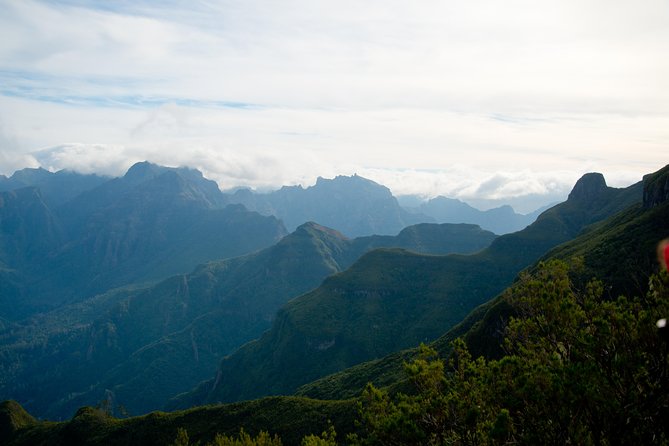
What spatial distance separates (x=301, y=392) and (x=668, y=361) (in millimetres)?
173459

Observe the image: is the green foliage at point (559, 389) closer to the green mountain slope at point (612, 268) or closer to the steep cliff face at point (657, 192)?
the green mountain slope at point (612, 268)

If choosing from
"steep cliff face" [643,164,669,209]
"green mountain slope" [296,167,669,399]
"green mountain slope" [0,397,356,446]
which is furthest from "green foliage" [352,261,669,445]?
"steep cliff face" [643,164,669,209]

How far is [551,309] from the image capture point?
103ft

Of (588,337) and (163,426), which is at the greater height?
(588,337)

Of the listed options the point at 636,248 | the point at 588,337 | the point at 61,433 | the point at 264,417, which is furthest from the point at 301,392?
the point at 588,337

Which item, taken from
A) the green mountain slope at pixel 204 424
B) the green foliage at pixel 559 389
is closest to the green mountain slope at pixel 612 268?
the green mountain slope at pixel 204 424

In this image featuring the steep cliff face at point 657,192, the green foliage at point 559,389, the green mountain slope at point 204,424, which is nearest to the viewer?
the green foliage at point 559,389

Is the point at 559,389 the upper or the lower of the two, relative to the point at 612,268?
upper

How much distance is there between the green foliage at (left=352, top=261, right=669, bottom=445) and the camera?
24.5 metres

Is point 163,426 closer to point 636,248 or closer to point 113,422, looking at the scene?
point 113,422

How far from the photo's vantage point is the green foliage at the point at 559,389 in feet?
80.5

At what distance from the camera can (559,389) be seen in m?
25.0

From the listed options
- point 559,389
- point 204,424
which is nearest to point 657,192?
point 559,389

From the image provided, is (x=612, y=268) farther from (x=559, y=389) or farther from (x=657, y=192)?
(x=559, y=389)
